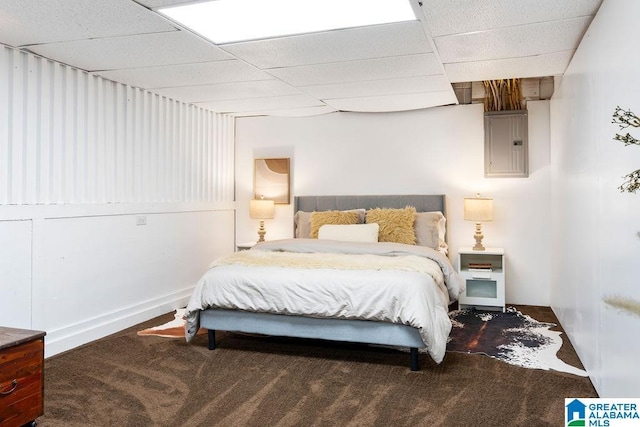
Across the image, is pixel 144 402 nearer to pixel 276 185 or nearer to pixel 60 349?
pixel 60 349

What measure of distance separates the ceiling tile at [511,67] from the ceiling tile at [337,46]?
2.09ft

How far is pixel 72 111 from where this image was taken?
3.82 meters

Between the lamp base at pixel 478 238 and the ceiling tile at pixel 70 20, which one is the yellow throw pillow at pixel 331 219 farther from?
the ceiling tile at pixel 70 20

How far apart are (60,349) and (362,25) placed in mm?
3277

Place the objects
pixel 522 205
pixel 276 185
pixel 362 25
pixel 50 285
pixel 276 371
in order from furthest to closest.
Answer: pixel 276 185
pixel 522 205
pixel 50 285
pixel 276 371
pixel 362 25

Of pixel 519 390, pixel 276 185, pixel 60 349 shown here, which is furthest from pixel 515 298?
pixel 60 349

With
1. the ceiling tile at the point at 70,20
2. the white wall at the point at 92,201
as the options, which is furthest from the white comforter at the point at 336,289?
the ceiling tile at the point at 70,20

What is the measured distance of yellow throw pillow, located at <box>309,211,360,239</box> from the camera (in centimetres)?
509

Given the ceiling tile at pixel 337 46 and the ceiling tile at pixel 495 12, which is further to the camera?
the ceiling tile at pixel 337 46

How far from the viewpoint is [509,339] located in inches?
154

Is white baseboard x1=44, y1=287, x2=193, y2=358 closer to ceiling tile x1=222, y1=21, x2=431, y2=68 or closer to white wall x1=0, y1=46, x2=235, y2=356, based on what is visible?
white wall x1=0, y1=46, x2=235, y2=356

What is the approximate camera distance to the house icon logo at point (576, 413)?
7.49 feet

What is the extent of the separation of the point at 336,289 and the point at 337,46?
171 centimetres

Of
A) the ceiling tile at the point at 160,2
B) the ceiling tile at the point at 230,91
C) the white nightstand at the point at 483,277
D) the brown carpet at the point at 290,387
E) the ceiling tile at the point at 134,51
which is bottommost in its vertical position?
the brown carpet at the point at 290,387
